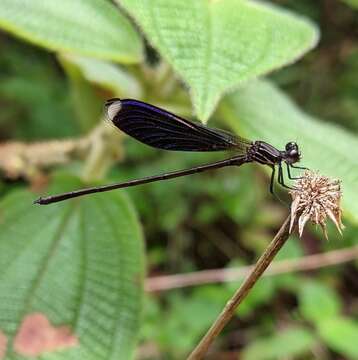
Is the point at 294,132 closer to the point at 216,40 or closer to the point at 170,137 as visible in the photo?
the point at 170,137

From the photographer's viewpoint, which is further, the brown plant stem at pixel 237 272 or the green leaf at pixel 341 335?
the brown plant stem at pixel 237 272

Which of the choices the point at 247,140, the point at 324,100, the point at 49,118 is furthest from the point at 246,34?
the point at 324,100

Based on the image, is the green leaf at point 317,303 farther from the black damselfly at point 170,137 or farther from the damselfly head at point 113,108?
the damselfly head at point 113,108

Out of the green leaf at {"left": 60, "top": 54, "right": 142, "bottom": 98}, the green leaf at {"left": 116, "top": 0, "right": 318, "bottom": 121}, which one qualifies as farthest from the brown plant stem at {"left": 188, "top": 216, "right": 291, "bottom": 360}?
the green leaf at {"left": 60, "top": 54, "right": 142, "bottom": 98}

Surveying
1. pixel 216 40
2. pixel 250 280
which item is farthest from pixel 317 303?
pixel 250 280

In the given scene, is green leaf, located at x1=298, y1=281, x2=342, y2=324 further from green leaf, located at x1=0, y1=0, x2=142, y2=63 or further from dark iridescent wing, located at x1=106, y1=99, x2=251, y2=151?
green leaf, located at x1=0, y1=0, x2=142, y2=63

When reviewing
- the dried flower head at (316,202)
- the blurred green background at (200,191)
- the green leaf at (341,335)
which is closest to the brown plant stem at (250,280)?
the dried flower head at (316,202)
